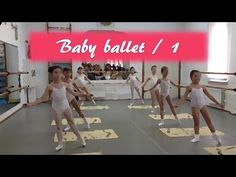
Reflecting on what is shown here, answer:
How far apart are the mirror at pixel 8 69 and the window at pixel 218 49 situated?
5132 mm

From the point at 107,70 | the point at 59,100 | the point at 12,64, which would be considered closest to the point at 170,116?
the point at 59,100

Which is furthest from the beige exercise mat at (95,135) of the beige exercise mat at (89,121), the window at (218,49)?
the window at (218,49)

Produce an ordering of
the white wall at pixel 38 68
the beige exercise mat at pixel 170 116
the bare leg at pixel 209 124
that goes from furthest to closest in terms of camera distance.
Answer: the white wall at pixel 38 68, the beige exercise mat at pixel 170 116, the bare leg at pixel 209 124

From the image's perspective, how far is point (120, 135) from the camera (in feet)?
15.1

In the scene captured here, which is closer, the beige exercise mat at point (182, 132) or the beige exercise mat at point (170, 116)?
the beige exercise mat at point (182, 132)

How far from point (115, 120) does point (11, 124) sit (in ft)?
6.86

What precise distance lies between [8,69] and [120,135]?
12.2 ft

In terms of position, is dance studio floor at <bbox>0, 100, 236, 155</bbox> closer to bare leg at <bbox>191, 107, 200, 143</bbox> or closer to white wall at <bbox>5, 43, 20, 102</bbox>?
bare leg at <bbox>191, 107, 200, 143</bbox>

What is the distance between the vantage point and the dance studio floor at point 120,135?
12.5ft

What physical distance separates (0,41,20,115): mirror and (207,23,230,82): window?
5132 mm

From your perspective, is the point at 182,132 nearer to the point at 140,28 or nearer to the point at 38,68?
the point at 140,28

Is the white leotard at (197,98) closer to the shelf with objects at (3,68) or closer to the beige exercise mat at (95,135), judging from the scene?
the beige exercise mat at (95,135)

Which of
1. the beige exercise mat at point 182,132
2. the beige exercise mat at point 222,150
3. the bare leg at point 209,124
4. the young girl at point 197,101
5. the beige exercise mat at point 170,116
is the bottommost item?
the beige exercise mat at point 170,116
